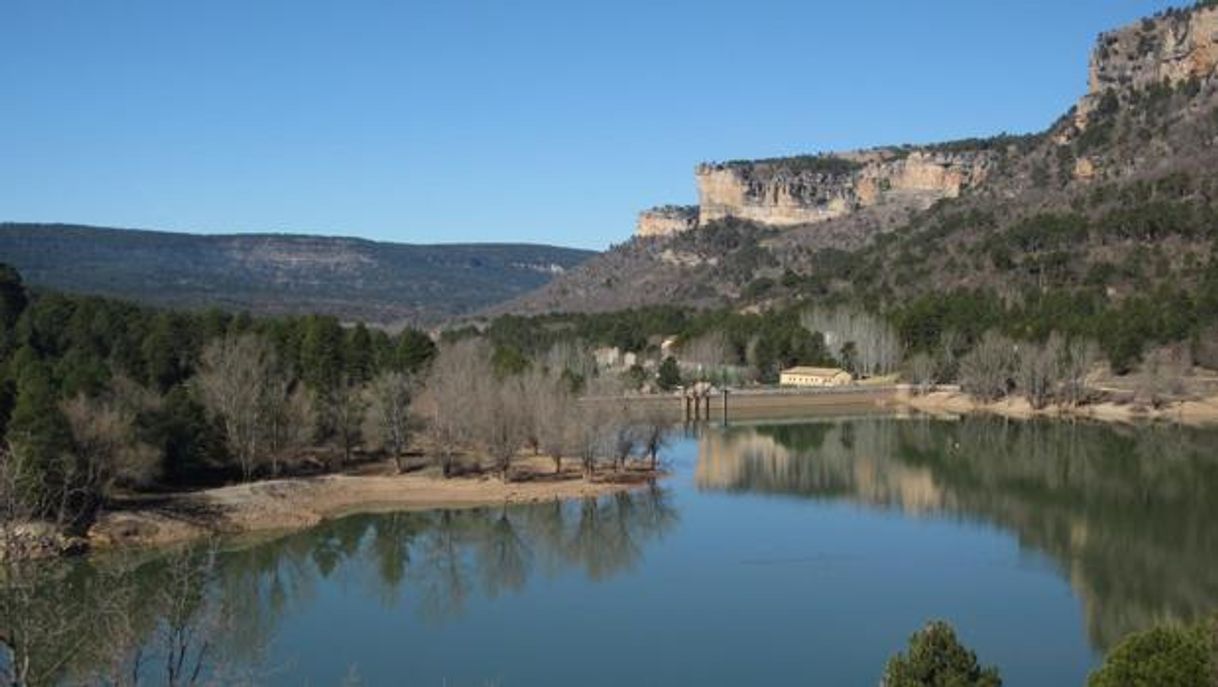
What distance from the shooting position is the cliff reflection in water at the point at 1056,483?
34.8 m

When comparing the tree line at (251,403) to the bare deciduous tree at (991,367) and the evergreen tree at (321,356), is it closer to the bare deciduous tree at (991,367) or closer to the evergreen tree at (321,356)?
the evergreen tree at (321,356)

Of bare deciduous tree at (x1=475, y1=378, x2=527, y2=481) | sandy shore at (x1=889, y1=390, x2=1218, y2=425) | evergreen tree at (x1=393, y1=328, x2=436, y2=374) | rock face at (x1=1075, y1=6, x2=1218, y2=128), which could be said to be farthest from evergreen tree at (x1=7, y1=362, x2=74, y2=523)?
rock face at (x1=1075, y1=6, x2=1218, y2=128)

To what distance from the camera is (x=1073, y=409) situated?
79.3 meters

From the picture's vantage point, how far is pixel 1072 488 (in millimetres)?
50688

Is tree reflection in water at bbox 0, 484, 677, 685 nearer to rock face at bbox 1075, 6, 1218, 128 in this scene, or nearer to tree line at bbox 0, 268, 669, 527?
tree line at bbox 0, 268, 669, 527

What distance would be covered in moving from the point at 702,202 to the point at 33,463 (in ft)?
525

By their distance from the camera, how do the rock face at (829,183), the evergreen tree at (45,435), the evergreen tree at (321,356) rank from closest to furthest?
the evergreen tree at (45,435) < the evergreen tree at (321,356) < the rock face at (829,183)

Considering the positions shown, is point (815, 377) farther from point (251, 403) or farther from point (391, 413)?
point (251, 403)

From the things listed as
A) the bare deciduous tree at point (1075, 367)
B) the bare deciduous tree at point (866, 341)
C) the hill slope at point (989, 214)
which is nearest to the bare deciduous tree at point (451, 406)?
the bare deciduous tree at point (1075, 367)

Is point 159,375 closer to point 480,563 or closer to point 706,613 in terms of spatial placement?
point 480,563

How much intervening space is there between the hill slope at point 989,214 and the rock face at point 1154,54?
19cm

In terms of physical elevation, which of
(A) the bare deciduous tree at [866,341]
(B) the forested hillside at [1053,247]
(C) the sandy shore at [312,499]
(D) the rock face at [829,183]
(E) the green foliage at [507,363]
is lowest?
(C) the sandy shore at [312,499]

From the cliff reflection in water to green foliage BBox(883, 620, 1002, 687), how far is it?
14.0 meters

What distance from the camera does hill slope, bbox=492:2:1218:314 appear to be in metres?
101
